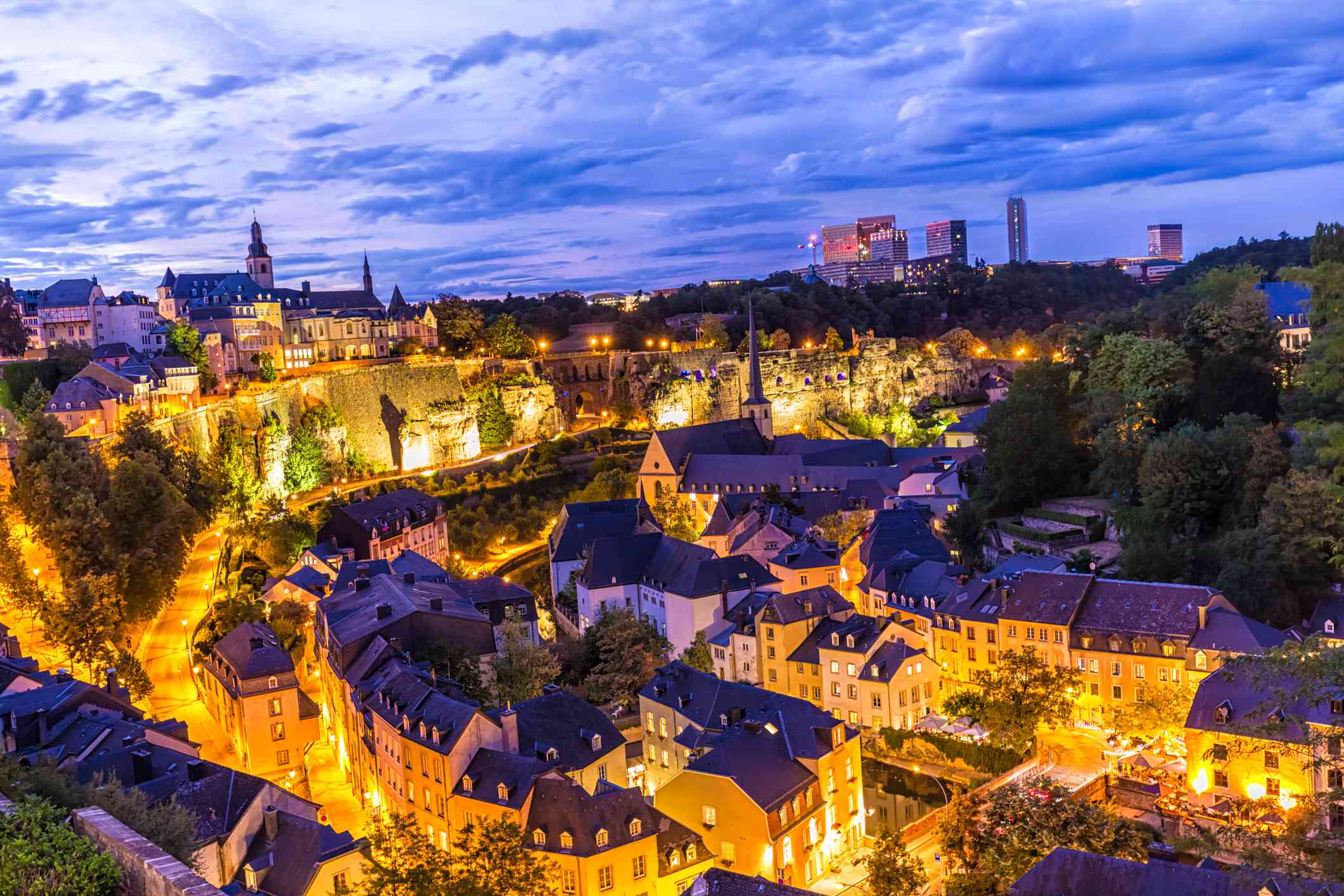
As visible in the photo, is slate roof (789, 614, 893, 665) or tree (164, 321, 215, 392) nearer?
slate roof (789, 614, 893, 665)

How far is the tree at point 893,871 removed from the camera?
18.3 meters

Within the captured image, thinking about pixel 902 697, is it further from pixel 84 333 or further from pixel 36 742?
pixel 84 333

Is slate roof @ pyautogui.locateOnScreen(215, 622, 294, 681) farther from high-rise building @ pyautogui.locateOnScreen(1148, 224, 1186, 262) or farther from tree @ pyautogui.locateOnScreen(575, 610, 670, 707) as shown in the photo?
high-rise building @ pyautogui.locateOnScreen(1148, 224, 1186, 262)

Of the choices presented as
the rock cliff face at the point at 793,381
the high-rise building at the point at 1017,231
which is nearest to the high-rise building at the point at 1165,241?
the high-rise building at the point at 1017,231

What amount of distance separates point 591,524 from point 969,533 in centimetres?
1429

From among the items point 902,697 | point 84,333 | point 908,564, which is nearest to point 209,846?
point 902,697

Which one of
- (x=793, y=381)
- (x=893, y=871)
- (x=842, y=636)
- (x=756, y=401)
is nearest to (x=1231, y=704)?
(x=893, y=871)

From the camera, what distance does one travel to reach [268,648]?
2573 cm

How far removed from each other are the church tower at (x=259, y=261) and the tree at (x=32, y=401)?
3359cm

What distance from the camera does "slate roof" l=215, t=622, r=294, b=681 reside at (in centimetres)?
2497

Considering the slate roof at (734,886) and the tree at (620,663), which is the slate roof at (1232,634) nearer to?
the slate roof at (734,886)

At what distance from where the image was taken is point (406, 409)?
188 feet

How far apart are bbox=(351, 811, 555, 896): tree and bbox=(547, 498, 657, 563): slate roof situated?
81.3 ft

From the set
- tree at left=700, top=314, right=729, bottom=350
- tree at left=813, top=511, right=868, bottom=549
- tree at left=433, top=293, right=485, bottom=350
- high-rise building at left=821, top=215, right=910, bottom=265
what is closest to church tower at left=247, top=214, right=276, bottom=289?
tree at left=433, top=293, right=485, bottom=350
